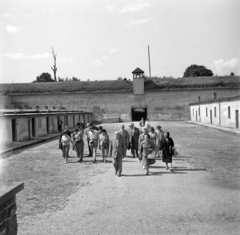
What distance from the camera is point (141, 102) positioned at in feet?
162

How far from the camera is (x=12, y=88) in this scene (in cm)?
5469

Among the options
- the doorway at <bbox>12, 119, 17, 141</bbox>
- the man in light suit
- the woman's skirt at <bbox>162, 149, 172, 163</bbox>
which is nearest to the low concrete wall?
the man in light suit

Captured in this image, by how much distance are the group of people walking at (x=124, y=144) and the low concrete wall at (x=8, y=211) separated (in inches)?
222

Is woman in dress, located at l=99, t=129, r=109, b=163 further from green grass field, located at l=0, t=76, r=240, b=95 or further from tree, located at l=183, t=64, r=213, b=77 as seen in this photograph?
tree, located at l=183, t=64, r=213, b=77

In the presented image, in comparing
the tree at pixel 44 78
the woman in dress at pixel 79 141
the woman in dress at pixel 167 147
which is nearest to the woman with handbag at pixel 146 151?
the woman in dress at pixel 167 147

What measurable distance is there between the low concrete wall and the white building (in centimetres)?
2616

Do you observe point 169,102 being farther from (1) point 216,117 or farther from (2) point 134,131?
(2) point 134,131

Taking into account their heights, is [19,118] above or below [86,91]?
below

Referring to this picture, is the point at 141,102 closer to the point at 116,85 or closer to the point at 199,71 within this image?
the point at 116,85

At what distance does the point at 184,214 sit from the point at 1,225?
3.46m

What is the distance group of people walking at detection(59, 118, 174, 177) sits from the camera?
9.89 meters

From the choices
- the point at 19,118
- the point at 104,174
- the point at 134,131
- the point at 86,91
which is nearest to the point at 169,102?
the point at 86,91

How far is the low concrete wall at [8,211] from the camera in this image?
3.81 meters

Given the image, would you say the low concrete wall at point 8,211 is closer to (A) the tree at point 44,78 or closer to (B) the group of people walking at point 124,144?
(B) the group of people walking at point 124,144
